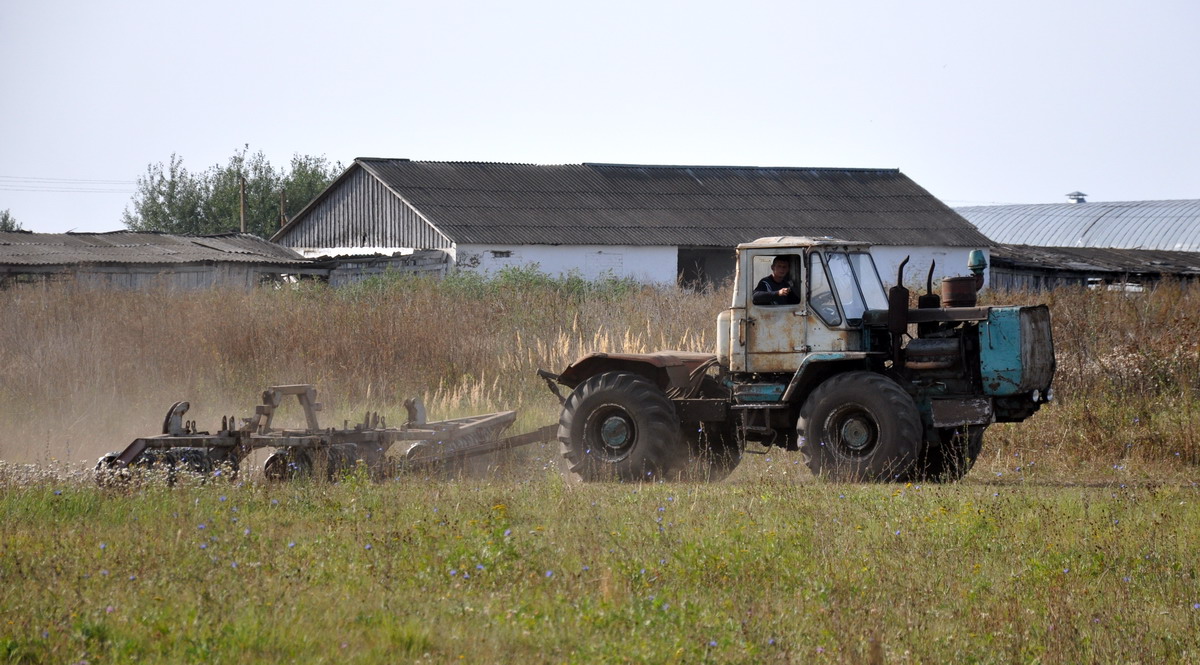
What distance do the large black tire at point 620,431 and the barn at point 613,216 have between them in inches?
833

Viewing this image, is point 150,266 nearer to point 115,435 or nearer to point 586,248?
point 586,248

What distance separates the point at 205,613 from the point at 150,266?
26263 millimetres

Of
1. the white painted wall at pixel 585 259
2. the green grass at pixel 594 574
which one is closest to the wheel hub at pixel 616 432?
the green grass at pixel 594 574

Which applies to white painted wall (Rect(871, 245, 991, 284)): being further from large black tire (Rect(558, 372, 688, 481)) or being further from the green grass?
the green grass

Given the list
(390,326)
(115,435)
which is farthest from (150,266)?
(115,435)

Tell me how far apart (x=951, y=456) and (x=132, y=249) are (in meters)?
27.1

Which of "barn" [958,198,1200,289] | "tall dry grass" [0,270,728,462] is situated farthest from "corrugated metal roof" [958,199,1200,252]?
"tall dry grass" [0,270,728,462]

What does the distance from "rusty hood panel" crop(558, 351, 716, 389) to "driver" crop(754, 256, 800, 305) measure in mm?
903

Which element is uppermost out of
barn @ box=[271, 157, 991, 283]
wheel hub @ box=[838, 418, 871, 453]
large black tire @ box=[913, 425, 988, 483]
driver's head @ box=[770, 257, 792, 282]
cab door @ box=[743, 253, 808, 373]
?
barn @ box=[271, 157, 991, 283]

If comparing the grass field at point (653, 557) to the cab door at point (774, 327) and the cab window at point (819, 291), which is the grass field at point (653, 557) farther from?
the cab window at point (819, 291)

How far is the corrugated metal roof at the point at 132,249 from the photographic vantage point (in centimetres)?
3036

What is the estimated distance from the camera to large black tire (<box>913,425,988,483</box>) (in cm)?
1044

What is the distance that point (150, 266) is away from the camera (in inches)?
1196

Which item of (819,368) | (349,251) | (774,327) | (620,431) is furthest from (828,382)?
(349,251)
